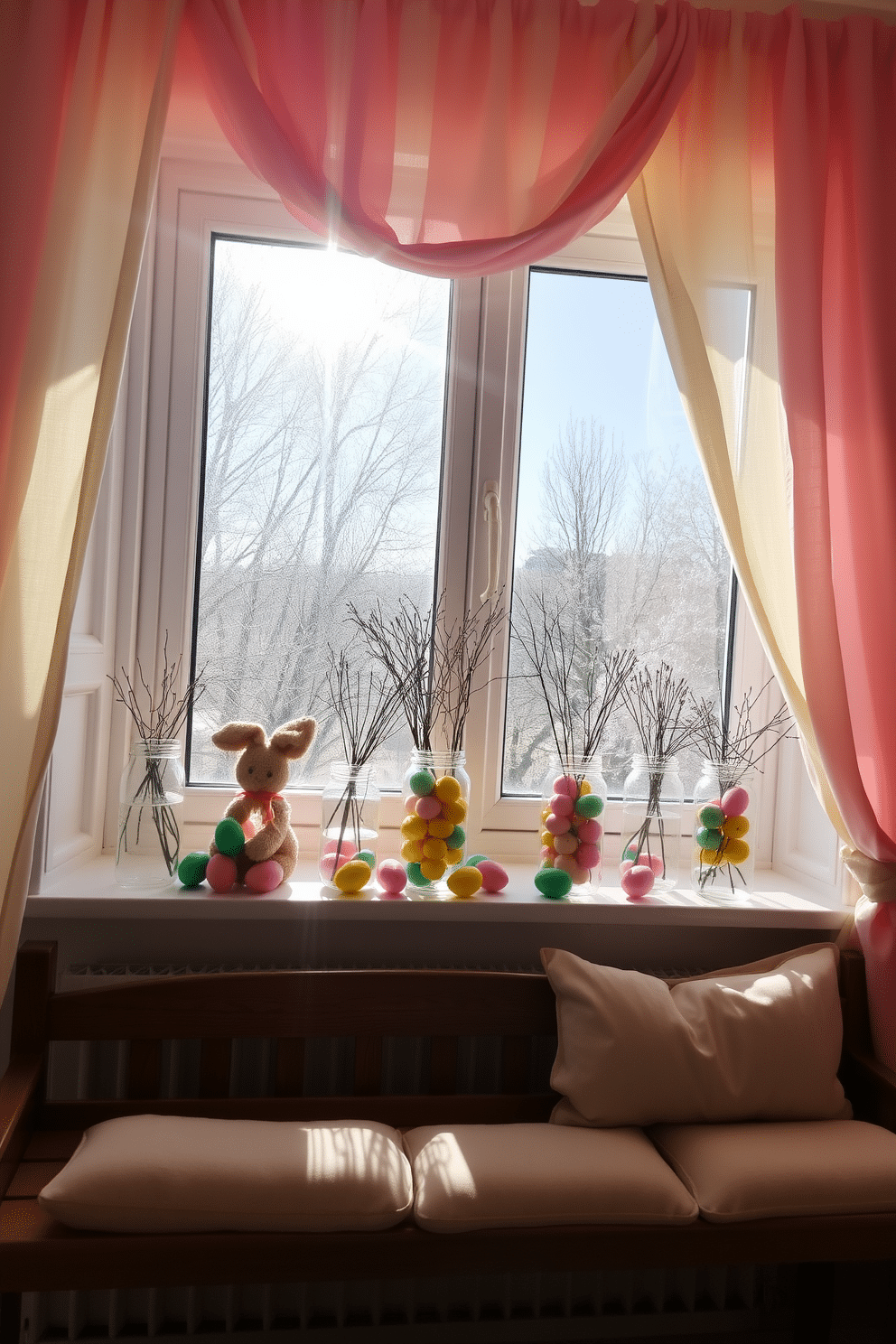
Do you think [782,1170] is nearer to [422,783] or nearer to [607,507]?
[422,783]

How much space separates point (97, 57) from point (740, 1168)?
2.17m

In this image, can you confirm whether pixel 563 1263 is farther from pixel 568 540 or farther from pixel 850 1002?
Result: pixel 568 540

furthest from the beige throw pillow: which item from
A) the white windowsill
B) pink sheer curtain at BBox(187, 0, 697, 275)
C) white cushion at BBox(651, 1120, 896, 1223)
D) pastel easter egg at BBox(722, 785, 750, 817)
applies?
pink sheer curtain at BBox(187, 0, 697, 275)

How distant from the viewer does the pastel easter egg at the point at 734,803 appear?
211 cm

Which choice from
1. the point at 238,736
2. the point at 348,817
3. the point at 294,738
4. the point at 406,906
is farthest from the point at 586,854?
the point at 238,736

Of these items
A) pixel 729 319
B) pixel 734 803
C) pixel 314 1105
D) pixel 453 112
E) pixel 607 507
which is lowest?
pixel 314 1105

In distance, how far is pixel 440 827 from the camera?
2004 millimetres

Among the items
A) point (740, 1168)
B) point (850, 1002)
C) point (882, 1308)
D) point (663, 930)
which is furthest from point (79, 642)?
point (882, 1308)

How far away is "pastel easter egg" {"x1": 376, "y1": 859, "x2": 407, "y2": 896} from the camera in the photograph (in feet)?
6.42

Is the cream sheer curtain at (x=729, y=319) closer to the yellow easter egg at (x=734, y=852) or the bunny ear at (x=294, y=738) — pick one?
the yellow easter egg at (x=734, y=852)

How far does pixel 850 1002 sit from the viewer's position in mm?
1937

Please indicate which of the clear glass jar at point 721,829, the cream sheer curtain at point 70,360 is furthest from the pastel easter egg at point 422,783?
the cream sheer curtain at point 70,360

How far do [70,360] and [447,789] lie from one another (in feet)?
3.43

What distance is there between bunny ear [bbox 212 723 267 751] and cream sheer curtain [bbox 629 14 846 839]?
990 millimetres
